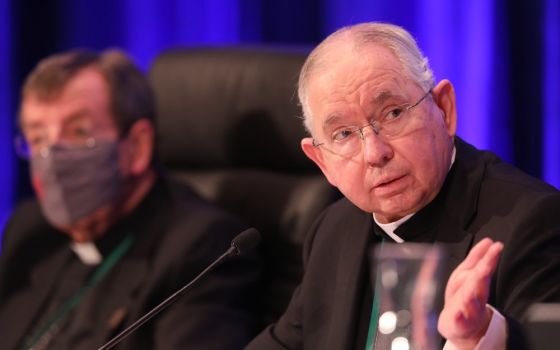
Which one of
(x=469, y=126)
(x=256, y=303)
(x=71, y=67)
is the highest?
(x=71, y=67)

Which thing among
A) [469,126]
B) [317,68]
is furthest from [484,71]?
[317,68]

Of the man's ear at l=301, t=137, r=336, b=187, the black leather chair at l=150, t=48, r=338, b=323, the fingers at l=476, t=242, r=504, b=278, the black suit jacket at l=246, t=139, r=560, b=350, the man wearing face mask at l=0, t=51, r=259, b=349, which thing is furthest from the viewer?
the black leather chair at l=150, t=48, r=338, b=323

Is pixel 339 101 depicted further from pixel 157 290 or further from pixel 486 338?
pixel 157 290

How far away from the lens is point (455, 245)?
1931 millimetres

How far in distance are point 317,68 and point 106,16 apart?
8.22 ft

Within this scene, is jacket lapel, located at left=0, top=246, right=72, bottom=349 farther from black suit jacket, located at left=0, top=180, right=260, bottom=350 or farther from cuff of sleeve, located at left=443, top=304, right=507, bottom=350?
cuff of sleeve, located at left=443, top=304, right=507, bottom=350

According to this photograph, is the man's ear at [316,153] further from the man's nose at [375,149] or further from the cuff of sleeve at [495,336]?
the cuff of sleeve at [495,336]

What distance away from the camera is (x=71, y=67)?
10.0 ft

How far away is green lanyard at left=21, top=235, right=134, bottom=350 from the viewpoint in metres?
2.95

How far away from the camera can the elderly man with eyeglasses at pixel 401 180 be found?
183cm

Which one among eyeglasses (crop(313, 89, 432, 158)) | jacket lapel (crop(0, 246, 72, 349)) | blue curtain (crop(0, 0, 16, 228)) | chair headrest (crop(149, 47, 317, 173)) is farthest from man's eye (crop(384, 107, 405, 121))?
blue curtain (crop(0, 0, 16, 228))

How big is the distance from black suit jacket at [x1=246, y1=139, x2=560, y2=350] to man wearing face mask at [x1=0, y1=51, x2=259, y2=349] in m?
0.51

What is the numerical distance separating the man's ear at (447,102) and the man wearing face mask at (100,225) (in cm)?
92

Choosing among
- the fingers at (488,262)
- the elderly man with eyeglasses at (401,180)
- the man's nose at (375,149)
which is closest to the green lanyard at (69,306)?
the elderly man with eyeglasses at (401,180)
